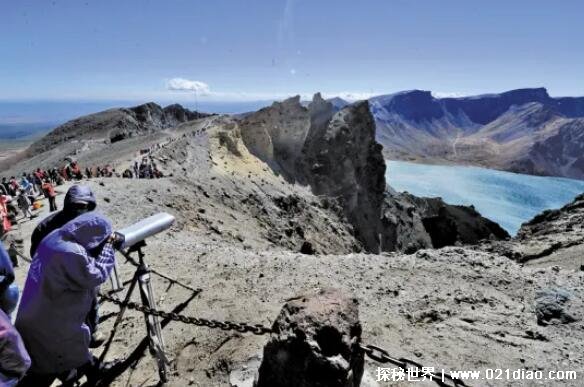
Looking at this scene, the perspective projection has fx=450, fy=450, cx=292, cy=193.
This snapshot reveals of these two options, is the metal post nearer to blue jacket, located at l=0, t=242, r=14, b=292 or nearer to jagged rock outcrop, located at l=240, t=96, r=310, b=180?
blue jacket, located at l=0, t=242, r=14, b=292

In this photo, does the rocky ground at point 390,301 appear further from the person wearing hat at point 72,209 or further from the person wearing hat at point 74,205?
the person wearing hat at point 74,205

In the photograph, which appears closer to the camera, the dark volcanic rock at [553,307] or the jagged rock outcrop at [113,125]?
the dark volcanic rock at [553,307]

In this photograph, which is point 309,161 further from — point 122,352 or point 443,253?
point 122,352

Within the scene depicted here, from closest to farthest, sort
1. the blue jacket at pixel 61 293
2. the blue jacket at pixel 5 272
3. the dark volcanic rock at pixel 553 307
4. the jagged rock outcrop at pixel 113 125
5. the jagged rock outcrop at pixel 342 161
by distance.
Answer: the blue jacket at pixel 61 293
the blue jacket at pixel 5 272
the dark volcanic rock at pixel 553 307
the jagged rock outcrop at pixel 342 161
the jagged rock outcrop at pixel 113 125

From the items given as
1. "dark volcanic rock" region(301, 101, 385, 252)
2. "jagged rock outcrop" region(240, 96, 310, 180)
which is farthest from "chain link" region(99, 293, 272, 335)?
"dark volcanic rock" region(301, 101, 385, 252)

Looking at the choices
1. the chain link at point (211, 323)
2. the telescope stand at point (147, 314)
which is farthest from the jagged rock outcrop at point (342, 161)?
the chain link at point (211, 323)

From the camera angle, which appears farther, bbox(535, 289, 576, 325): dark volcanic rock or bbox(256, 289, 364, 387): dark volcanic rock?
bbox(535, 289, 576, 325): dark volcanic rock

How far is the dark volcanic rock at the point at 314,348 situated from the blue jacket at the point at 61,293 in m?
1.85

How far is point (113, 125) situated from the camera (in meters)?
72.5

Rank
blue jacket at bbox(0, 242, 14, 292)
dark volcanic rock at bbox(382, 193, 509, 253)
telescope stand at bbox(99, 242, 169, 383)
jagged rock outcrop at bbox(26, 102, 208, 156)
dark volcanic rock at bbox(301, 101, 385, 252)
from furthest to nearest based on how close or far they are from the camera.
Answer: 1. jagged rock outcrop at bbox(26, 102, 208, 156)
2. dark volcanic rock at bbox(382, 193, 509, 253)
3. dark volcanic rock at bbox(301, 101, 385, 252)
4. telescope stand at bbox(99, 242, 169, 383)
5. blue jacket at bbox(0, 242, 14, 292)

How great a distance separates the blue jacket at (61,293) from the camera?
4098 mm

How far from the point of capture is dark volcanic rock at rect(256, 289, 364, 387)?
4.18 meters

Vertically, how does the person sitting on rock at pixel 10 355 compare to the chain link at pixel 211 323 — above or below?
above

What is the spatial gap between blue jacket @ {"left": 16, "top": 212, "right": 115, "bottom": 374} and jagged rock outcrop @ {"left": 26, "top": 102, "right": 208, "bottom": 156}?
6505 cm
